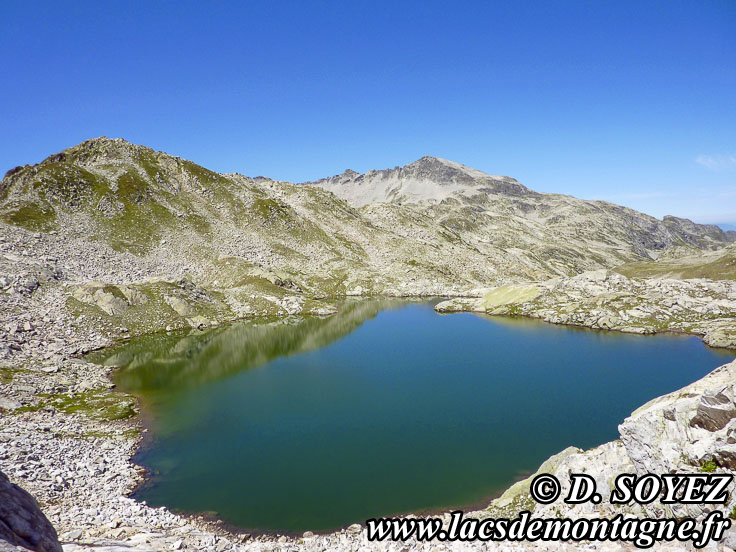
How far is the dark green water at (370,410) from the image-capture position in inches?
1177

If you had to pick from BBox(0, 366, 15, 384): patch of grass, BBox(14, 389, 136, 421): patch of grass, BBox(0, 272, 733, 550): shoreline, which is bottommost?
BBox(0, 272, 733, 550): shoreline

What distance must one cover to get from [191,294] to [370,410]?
217 feet

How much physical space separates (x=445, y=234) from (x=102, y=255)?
141m

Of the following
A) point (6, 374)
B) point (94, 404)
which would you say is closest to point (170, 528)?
point (94, 404)

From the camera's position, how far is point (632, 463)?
→ 22.8m

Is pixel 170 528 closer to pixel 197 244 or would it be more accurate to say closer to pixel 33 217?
pixel 197 244

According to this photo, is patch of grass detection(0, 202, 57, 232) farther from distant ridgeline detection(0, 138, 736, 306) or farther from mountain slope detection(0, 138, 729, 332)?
mountain slope detection(0, 138, 729, 332)

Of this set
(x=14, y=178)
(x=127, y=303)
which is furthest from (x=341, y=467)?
(x=14, y=178)

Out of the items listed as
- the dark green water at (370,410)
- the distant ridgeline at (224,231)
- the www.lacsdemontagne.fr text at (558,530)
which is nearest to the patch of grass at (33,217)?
the distant ridgeline at (224,231)

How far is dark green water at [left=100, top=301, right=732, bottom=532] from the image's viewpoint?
29.9 metres

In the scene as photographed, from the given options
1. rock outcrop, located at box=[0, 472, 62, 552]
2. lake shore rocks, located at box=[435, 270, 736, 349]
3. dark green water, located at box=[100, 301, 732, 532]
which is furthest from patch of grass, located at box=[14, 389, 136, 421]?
lake shore rocks, located at box=[435, 270, 736, 349]

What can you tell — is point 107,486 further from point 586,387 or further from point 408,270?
point 408,270

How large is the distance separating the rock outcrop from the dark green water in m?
15.9
